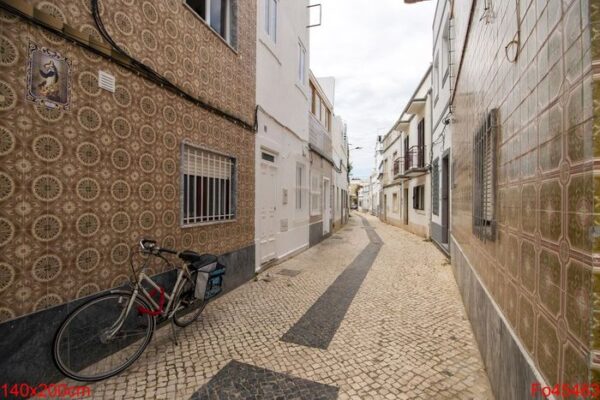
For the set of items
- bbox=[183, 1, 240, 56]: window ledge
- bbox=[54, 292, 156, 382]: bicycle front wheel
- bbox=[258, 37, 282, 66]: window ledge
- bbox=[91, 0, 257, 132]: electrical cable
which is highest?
bbox=[258, 37, 282, 66]: window ledge

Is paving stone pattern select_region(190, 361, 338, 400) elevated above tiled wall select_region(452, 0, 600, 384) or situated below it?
below

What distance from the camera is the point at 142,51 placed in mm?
3357

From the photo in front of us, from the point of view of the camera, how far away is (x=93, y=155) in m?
2.80

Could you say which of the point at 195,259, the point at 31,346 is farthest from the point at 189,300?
the point at 31,346

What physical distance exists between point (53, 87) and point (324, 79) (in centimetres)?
1540

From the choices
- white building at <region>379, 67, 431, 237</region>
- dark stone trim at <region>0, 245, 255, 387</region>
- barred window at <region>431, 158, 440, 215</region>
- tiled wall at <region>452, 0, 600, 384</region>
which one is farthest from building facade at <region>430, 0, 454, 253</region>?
dark stone trim at <region>0, 245, 255, 387</region>

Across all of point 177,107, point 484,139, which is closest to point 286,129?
point 177,107

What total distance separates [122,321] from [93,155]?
1.59 metres

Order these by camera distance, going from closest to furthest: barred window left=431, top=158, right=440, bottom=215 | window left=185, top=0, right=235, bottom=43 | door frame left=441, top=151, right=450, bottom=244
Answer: window left=185, top=0, right=235, bottom=43
door frame left=441, top=151, right=450, bottom=244
barred window left=431, top=158, right=440, bottom=215

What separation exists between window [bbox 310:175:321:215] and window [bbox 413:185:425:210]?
4959 mm

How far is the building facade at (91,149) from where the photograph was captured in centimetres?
225

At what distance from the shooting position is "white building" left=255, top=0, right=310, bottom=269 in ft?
21.0

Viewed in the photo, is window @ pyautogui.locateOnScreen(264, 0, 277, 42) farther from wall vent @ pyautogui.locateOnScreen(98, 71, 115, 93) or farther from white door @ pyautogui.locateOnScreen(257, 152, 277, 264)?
wall vent @ pyautogui.locateOnScreen(98, 71, 115, 93)

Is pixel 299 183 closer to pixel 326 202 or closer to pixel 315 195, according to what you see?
pixel 315 195
